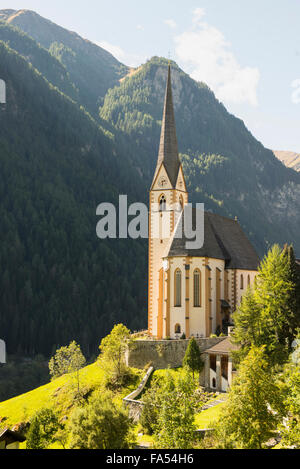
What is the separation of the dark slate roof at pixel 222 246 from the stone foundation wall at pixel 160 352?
12.8 meters

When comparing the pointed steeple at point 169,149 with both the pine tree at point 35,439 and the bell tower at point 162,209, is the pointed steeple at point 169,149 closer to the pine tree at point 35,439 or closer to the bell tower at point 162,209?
the bell tower at point 162,209

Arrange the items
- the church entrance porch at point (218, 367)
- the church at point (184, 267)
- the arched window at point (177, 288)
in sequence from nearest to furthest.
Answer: the church entrance porch at point (218, 367)
the church at point (184, 267)
the arched window at point (177, 288)

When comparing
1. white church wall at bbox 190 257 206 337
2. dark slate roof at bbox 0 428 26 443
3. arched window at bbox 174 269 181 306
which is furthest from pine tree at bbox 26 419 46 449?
arched window at bbox 174 269 181 306

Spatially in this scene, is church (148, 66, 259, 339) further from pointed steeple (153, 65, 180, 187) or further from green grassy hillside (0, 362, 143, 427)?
green grassy hillside (0, 362, 143, 427)

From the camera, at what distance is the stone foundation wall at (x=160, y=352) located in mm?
61406

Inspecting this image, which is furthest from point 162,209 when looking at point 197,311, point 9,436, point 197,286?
point 9,436

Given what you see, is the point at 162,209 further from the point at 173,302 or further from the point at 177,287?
the point at 173,302

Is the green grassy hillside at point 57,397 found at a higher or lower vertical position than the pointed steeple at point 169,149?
lower

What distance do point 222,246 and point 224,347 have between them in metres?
21.6

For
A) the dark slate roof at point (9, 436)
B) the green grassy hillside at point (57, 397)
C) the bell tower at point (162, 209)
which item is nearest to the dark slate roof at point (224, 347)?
the green grassy hillside at point (57, 397)

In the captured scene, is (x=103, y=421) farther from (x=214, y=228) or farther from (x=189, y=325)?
(x=214, y=228)

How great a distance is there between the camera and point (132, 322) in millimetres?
174250
